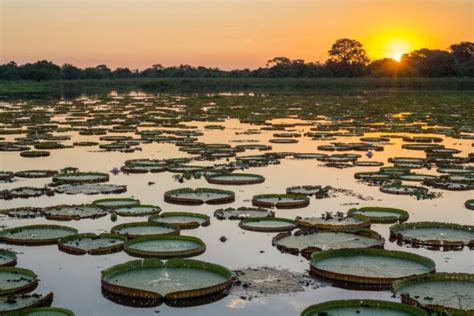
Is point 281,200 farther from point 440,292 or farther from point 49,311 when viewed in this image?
point 49,311

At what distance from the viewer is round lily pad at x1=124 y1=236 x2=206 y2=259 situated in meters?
7.82

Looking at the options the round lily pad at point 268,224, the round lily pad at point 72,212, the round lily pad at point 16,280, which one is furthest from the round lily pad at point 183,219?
the round lily pad at point 16,280

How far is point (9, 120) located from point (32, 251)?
20.3 m

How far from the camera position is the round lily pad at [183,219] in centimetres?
930

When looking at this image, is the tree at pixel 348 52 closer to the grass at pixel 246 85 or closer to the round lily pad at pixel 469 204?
the grass at pixel 246 85

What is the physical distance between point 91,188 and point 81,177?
1154mm

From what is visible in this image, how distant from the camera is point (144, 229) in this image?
8922mm

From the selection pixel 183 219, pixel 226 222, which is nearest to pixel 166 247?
pixel 183 219

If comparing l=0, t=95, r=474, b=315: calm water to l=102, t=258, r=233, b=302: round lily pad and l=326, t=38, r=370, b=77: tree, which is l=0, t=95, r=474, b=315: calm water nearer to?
l=102, t=258, r=233, b=302: round lily pad

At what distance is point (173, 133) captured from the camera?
22.5 m

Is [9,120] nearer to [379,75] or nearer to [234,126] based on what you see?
[234,126]

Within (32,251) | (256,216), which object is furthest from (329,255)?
(32,251)

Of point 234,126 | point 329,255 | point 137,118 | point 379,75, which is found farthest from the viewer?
point 379,75

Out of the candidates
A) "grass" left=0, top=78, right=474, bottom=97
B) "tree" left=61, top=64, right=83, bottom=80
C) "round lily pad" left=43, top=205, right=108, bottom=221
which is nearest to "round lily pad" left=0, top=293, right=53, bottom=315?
"round lily pad" left=43, top=205, right=108, bottom=221
